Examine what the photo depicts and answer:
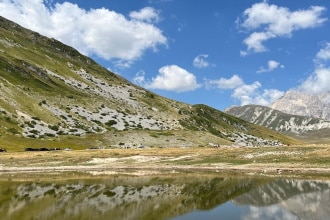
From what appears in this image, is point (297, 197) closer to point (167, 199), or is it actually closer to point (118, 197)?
point (167, 199)

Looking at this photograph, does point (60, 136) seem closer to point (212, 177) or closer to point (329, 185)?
point (212, 177)

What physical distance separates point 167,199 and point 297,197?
1414 cm

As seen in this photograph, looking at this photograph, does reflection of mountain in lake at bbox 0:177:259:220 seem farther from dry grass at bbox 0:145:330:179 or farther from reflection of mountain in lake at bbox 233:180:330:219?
dry grass at bbox 0:145:330:179

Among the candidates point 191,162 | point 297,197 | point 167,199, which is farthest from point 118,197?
point 191,162

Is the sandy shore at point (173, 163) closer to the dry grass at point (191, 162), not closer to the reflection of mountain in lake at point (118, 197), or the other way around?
the dry grass at point (191, 162)

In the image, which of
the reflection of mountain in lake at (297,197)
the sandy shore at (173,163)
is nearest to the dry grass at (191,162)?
the sandy shore at (173,163)

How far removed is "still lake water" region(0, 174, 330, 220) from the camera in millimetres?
34844

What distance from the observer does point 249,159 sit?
87562mm

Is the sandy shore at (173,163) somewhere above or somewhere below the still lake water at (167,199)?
above

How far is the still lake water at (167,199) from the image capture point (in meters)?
34.8

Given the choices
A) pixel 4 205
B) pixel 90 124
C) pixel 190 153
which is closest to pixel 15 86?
pixel 90 124

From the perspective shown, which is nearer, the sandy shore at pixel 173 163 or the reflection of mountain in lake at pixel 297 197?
the reflection of mountain in lake at pixel 297 197

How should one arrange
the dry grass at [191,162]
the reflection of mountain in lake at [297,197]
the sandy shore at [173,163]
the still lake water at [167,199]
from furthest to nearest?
the dry grass at [191,162] < the sandy shore at [173,163] < the reflection of mountain in lake at [297,197] < the still lake water at [167,199]

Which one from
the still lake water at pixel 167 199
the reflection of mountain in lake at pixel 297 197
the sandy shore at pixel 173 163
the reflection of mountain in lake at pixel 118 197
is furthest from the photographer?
the sandy shore at pixel 173 163
